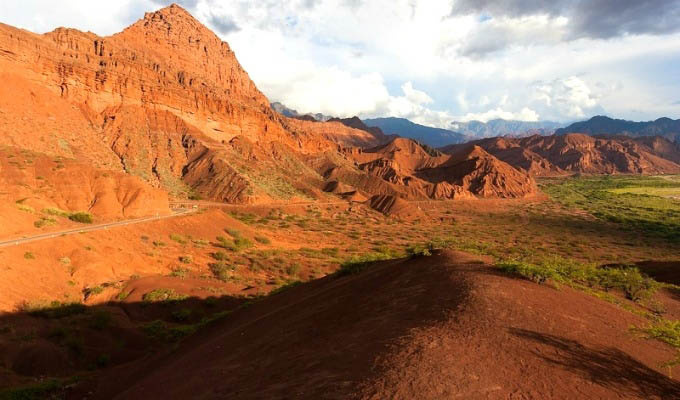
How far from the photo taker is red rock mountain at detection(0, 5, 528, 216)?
174 feet

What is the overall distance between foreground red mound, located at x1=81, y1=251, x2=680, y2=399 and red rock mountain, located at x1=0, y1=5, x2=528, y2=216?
114ft

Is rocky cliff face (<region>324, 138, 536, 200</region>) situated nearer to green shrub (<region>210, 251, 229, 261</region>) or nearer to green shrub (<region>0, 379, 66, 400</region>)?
green shrub (<region>210, 251, 229, 261</region>)

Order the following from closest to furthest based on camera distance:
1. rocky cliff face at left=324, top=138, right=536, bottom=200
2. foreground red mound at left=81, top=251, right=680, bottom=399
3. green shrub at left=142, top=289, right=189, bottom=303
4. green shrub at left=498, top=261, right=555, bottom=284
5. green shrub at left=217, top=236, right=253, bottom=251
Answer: foreground red mound at left=81, top=251, right=680, bottom=399, green shrub at left=498, top=261, right=555, bottom=284, green shrub at left=142, top=289, right=189, bottom=303, green shrub at left=217, top=236, right=253, bottom=251, rocky cliff face at left=324, top=138, right=536, bottom=200

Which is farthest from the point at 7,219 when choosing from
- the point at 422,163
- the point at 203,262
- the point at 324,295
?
the point at 422,163

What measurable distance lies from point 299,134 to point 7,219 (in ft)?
305

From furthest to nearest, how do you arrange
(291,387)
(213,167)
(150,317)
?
(213,167) < (150,317) < (291,387)

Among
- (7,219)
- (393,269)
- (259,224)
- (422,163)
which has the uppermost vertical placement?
(422,163)

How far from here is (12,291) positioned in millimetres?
17359

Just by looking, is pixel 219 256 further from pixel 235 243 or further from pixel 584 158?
pixel 584 158

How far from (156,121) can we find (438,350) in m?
79.3

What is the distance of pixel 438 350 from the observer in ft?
20.5

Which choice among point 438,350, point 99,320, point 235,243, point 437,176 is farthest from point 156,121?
point 437,176

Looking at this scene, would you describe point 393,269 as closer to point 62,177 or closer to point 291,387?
point 291,387

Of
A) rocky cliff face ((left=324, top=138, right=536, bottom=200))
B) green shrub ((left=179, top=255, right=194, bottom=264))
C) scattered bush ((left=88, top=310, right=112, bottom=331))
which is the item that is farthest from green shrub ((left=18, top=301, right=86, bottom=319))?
rocky cliff face ((left=324, top=138, right=536, bottom=200))
